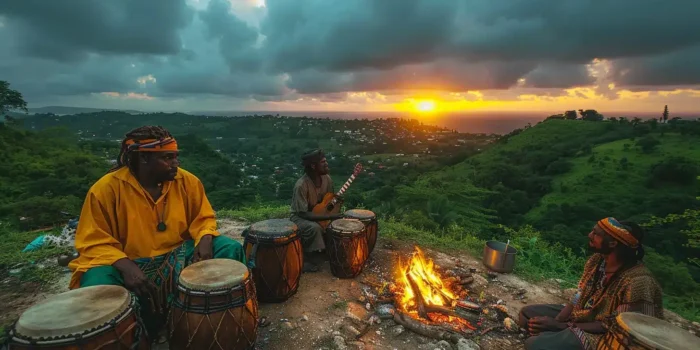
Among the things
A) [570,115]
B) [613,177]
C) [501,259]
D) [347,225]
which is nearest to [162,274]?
[347,225]

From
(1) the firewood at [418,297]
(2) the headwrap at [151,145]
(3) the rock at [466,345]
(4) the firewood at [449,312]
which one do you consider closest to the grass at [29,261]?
(2) the headwrap at [151,145]

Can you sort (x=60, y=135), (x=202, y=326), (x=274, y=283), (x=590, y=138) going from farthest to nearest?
(x=590, y=138) < (x=60, y=135) < (x=274, y=283) < (x=202, y=326)

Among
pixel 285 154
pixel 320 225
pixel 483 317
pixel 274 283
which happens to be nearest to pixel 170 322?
pixel 274 283

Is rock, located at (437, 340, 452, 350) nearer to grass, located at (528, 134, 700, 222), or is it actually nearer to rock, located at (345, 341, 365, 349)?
rock, located at (345, 341, 365, 349)

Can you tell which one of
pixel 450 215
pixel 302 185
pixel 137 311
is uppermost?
pixel 302 185

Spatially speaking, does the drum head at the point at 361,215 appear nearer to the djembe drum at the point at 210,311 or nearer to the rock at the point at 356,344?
the rock at the point at 356,344

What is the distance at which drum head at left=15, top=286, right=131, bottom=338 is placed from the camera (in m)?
2.30

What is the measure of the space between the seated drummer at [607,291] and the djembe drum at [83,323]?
3798 mm

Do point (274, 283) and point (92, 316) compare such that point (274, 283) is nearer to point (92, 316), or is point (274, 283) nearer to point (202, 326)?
point (202, 326)

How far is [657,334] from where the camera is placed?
263cm

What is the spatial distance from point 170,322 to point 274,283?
168 centimetres

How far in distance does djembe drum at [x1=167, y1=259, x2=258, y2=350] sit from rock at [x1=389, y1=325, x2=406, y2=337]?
6.16 feet

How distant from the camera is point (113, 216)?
141 inches

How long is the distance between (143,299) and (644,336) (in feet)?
13.8
